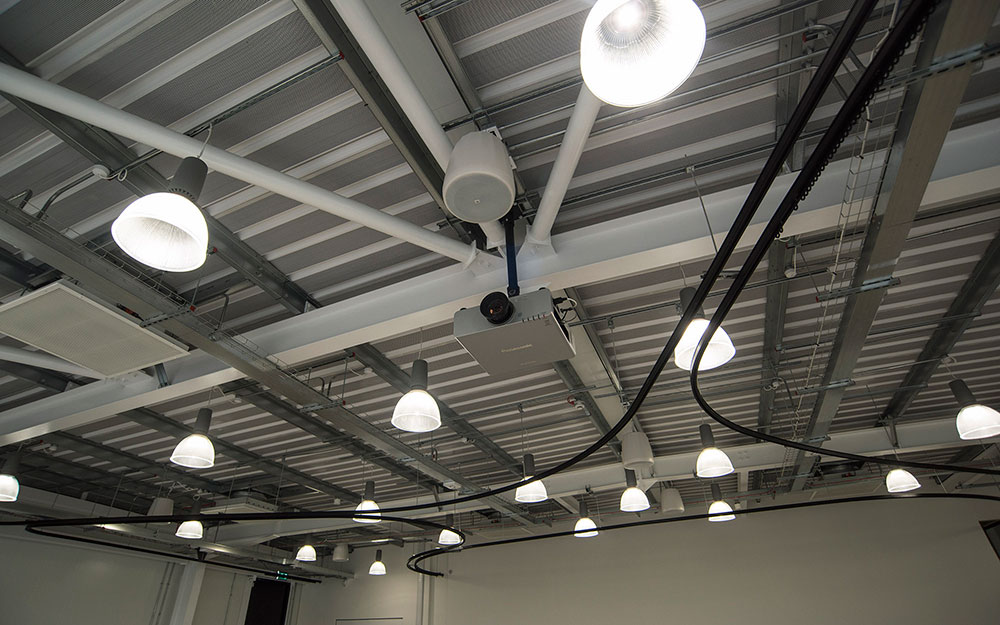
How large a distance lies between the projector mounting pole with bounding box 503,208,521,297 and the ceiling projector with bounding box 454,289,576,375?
0.06 metres

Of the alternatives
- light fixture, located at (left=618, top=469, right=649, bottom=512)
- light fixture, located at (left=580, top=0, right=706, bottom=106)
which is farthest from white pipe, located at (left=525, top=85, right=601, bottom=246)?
light fixture, located at (left=618, top=469, right=649, bottom=512)

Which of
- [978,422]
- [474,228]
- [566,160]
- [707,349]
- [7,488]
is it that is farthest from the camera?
[7,488]

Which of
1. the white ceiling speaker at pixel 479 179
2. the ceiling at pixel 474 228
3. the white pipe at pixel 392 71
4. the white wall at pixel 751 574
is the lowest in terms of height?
the white wall at pixel 751 574

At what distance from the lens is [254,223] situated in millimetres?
3293

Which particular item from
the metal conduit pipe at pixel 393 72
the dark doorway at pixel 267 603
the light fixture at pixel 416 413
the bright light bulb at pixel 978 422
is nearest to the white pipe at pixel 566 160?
the metal conduit pipe at pixel 393 72

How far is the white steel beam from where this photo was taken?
2.71 m

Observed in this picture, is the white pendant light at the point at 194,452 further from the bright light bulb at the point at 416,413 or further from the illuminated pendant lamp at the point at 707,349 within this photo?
the illuminated pendant lamp at the point at 707,349

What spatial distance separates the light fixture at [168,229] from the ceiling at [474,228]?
2.89ft

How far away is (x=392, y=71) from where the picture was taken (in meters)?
2.14

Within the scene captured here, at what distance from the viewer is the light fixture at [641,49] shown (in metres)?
1.22

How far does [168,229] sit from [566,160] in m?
1.74

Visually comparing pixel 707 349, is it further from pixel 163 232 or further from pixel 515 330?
pixel 163 232

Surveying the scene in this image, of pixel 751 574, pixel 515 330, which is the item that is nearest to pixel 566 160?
pixel 515 330

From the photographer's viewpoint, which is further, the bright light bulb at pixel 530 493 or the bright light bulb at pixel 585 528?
the bright light bulb at pixel 585 528
